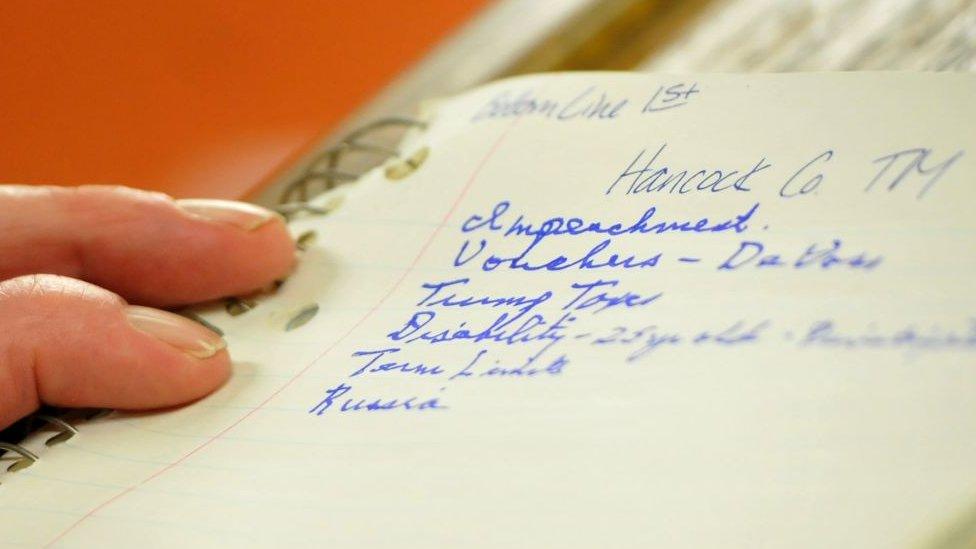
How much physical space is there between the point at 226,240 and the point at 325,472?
10 centimetres

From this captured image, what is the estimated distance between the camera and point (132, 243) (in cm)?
28

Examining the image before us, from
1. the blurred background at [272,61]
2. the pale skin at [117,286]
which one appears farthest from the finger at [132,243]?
the blurred background at [272,61]

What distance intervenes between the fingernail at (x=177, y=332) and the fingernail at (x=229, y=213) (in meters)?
0.04

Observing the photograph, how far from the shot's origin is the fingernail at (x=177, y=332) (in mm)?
256

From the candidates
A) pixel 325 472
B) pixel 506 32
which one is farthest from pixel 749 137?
pixel 506 32

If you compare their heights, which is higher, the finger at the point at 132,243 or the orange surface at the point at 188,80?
the orange surface at the point at 188,80

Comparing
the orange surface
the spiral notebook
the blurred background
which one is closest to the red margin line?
the spiral notebook

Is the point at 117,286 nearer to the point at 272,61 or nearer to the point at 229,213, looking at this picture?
the point at 229,213

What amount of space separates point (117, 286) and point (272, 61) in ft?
0.93

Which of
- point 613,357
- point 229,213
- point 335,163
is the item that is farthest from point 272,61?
point 613,357

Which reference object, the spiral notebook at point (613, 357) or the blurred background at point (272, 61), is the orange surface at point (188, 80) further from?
the spiral notebook at point (613, 357)

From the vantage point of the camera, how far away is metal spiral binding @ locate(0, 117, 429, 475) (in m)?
0.26

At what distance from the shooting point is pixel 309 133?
548 millimetres

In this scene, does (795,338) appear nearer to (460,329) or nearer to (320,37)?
(460,329)
